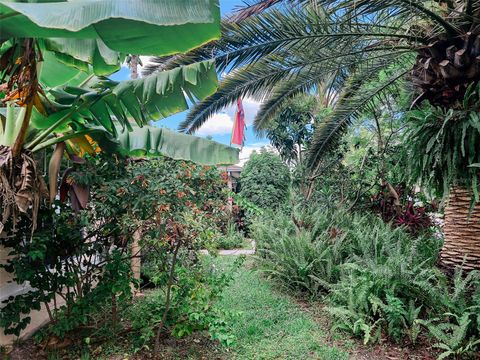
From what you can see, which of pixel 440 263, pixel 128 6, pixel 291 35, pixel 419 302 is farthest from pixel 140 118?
pixel 440 263

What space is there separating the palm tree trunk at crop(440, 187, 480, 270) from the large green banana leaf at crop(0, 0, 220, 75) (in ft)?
13.9

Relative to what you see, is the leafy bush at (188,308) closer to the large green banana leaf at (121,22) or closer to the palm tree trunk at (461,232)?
the large green banana leaf at (121,22)

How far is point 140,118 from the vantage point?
11.9 feet

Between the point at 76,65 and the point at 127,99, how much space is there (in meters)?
0.80

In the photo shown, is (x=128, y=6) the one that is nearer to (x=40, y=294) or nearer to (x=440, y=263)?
(x=40, y=294)

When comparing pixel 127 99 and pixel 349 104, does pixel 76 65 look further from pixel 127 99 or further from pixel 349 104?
pixel 349 104

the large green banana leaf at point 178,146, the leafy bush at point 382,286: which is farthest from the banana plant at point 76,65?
the leafy bush at point 382,286

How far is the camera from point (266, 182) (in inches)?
489

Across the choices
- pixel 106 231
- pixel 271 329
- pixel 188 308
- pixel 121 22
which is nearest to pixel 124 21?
pixel 121 22

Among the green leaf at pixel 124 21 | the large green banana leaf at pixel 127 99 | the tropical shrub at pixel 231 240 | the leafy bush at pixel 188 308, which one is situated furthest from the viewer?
the tropical shrub at pixel 231 240

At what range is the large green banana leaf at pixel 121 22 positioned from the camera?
6.27 ft

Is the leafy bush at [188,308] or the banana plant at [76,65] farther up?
the banana plant at [76,65]

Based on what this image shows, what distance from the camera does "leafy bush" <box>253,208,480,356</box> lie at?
3721mm

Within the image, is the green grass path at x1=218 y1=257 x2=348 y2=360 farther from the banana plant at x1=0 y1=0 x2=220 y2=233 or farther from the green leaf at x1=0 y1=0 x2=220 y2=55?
the green leaf at x1=0 y1=0 x2=220 y2=55
